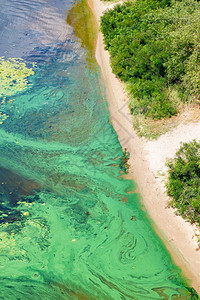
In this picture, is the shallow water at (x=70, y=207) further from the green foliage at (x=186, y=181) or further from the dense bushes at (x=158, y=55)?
the dense bushes at (x=158, y=55)

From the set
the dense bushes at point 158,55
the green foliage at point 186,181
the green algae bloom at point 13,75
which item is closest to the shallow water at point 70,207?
the green algae bloom at point 13,75

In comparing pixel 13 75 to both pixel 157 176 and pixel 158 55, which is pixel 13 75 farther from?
pixel 157 176

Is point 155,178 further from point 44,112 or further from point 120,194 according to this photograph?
point 44,112

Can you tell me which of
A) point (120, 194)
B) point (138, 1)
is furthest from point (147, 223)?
point (138, 1)

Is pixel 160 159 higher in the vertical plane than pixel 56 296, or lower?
higher

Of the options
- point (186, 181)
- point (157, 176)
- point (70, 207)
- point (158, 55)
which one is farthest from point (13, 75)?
point (186, 181)
